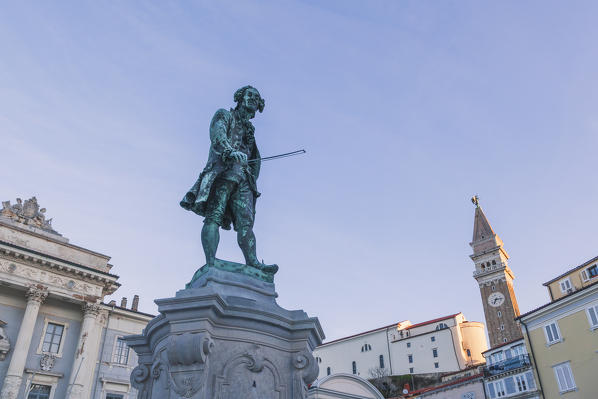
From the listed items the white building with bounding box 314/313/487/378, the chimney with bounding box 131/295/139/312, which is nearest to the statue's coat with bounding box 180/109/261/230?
the chimney with bounding box 131/295/139/312

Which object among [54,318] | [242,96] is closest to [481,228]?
[54,318]

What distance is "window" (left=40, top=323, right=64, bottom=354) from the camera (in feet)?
87.0

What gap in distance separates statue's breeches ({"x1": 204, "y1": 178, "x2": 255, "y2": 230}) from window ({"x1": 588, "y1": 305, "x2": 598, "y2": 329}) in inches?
1137

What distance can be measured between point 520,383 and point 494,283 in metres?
62.2

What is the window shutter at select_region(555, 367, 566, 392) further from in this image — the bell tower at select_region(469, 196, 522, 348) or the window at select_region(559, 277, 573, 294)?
the bell tower at select_region(469, 196, 522, 348)

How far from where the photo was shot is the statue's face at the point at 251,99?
22.7 feet

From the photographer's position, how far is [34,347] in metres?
26.0

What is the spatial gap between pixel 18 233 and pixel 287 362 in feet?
91.8

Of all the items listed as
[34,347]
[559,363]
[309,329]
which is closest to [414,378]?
[559,363]

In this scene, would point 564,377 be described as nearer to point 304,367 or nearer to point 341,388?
point 341,388

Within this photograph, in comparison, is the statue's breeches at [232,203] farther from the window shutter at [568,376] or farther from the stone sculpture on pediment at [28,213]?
the window shutter at [568,376]

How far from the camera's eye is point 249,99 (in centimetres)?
694

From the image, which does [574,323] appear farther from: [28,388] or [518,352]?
[28,388]

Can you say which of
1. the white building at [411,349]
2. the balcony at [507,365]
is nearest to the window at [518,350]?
the balcony at [507,365]
